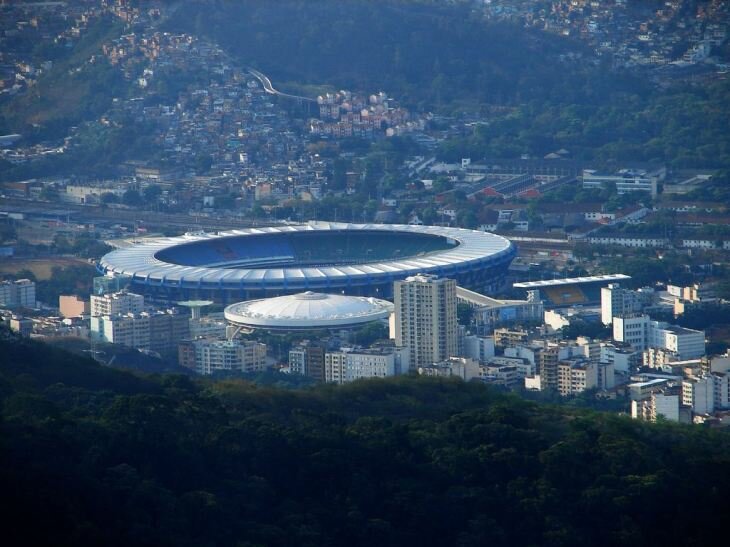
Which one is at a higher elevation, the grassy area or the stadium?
the stadium

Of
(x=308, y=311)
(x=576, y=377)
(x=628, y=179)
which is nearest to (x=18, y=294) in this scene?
(x=308, y=311)

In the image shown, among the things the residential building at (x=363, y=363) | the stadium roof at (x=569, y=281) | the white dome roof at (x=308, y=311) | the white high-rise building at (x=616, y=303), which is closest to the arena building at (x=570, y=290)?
the stadium roof at (x=569, y=281)

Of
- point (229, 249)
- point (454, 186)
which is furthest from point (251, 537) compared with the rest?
point (454, 186)

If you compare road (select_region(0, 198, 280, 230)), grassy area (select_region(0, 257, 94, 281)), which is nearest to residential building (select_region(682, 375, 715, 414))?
grassy area (select_region(0, 257, 94, 281))

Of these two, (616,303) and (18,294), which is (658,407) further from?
(18,294)

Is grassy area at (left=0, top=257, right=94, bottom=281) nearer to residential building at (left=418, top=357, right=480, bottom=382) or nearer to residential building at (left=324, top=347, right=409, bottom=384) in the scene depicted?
residential building at (left=324, top=347, right=409, bottom=384)

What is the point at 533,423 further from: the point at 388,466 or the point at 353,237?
the point at 353,237
